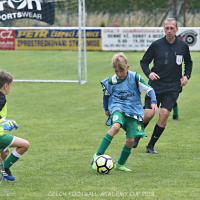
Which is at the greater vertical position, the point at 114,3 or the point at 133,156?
the point at 133,156

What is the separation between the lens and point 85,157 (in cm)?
598

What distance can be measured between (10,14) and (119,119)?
37.5ft

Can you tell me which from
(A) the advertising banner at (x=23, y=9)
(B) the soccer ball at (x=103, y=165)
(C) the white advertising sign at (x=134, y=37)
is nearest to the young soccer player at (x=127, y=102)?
(B) the soccer ball at (x=103, y=165)

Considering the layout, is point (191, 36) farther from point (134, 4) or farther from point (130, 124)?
point (134, 4)

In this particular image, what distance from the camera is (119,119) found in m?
5.12

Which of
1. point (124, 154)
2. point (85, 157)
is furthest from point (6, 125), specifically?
point (85, 157)

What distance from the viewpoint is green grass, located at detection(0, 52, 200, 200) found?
4.35m

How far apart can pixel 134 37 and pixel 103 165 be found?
63.2ft

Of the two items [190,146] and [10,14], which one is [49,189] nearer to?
[190,146]

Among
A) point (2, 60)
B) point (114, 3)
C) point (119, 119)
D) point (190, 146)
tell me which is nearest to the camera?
point (119, 119)

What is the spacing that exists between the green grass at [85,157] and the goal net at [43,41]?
4423 mm

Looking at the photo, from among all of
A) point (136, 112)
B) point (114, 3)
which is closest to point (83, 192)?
point (136, 112)

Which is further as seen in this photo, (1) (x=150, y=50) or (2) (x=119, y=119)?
(1) (x=150, y=50)

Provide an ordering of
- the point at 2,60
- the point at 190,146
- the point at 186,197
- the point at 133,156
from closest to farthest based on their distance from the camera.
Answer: the point at 186,197
the point at 133,156
the point at 190,146
the point at 2,60
